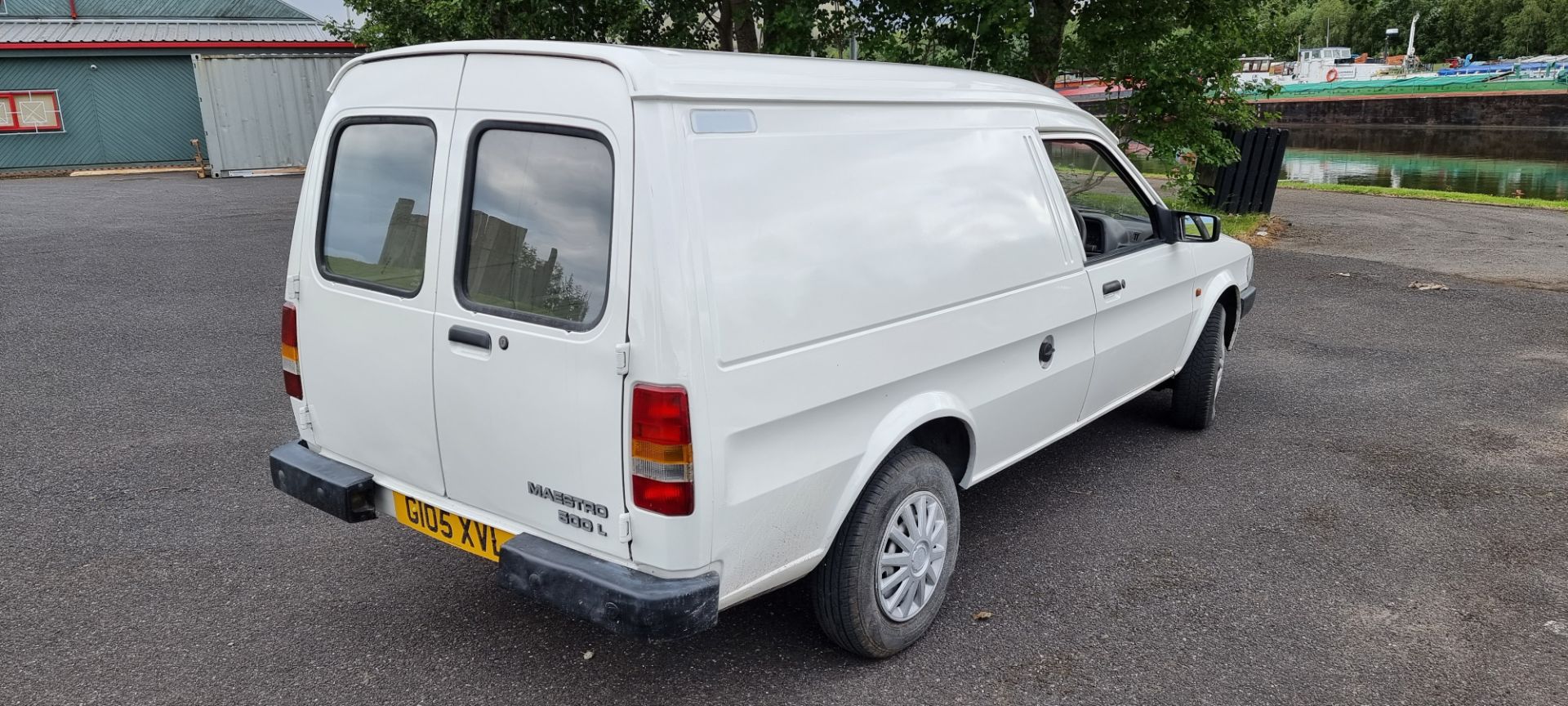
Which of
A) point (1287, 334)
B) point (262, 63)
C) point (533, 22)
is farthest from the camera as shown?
point (262, 63)

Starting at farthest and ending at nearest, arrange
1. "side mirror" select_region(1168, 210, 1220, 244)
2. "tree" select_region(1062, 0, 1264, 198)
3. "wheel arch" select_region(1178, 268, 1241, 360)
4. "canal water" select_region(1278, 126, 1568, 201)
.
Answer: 1. "canal water" select_region(1278, 126, 1568, 201)
2. "tree" select_region(1062, 0, 1264, 198)
3. "wheel arch" select_region(1178, 268, 1241, 360)
4. "side mirror" select_region(1168, 210, 1220, 244)

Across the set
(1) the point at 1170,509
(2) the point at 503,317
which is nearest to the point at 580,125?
(2) the point at 503,317

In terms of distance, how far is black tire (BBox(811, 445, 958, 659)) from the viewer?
125 inches

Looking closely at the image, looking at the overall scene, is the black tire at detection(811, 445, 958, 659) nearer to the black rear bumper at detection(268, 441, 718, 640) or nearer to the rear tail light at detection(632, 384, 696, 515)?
the black rear bumper at detection(268, 441, 718, 640)

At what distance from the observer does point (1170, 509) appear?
4.64 meters

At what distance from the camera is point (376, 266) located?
10.6 feet

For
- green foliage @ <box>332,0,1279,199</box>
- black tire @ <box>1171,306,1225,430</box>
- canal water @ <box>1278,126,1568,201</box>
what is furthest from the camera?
canal water @ <box>1278,126,1568,201</box>

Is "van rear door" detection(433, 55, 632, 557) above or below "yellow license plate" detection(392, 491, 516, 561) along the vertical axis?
above

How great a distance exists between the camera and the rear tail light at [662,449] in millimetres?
2598

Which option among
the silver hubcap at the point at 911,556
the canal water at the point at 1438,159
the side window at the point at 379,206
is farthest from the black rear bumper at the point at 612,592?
the canal water at the point at 1438,159

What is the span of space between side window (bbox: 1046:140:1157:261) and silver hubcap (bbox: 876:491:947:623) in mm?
1479

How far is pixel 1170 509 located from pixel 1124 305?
98 cm

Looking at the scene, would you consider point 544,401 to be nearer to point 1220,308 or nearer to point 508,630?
point 508,630

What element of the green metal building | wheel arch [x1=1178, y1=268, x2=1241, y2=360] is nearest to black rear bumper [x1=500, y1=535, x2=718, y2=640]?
wheel arch [x1=1178, y1=268, x2=1241, y2=360]
